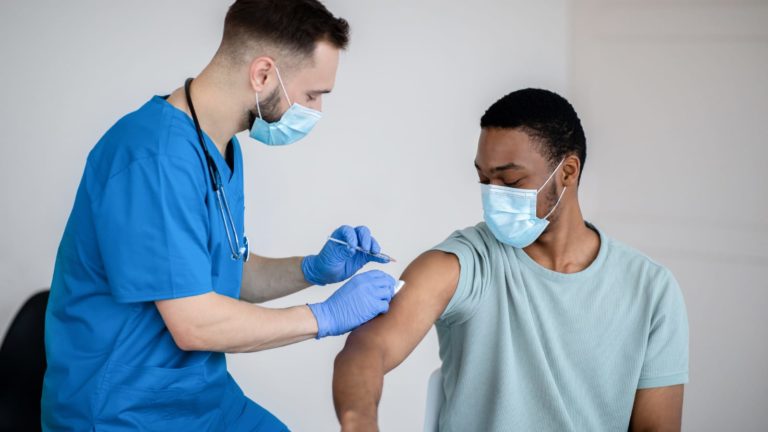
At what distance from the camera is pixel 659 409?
1.58 m

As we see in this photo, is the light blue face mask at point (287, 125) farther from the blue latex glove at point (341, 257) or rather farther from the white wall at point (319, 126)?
the white wall at point (319, 126)

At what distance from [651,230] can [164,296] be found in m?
2.12

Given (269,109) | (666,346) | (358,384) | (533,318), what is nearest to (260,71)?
(269,109)

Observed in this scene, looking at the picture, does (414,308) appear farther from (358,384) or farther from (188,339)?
(188,339)

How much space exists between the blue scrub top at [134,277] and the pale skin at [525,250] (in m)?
0.34

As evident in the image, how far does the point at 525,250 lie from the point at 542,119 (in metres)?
0.31

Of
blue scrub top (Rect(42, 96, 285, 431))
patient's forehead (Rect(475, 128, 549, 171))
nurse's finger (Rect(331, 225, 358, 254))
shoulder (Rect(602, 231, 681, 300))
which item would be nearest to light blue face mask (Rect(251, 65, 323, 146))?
blue scrub top (Rect(42, 96, 285, 431))

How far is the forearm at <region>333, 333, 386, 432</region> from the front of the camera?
1.27 meters

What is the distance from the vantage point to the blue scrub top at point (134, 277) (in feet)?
4.38

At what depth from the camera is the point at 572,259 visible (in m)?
1.70

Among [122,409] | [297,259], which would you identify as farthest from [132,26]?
[122,409]

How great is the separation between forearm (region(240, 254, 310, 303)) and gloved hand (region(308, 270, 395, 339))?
1.47 ft

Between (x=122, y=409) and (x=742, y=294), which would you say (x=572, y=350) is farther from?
(x=742, y=294)

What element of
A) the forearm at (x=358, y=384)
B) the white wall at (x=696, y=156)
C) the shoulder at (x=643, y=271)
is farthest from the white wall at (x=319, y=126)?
the forearm at (x=358, y=384)
